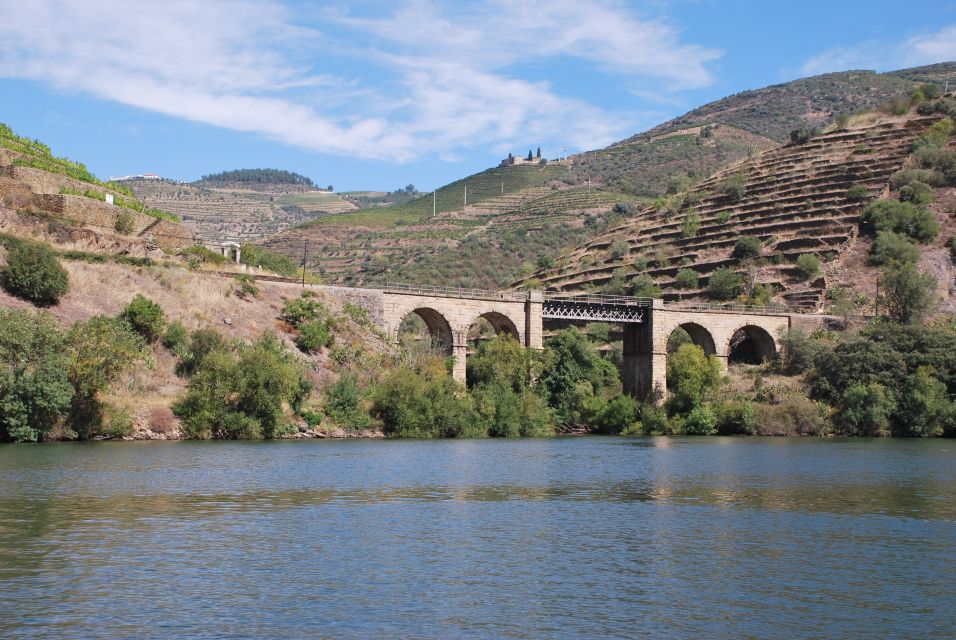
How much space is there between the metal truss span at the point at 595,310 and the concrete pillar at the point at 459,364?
21.6 ft

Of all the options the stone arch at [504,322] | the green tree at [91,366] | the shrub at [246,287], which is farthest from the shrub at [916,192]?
the green tree at [91,366]

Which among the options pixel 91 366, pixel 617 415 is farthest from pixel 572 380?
pixel 91 366

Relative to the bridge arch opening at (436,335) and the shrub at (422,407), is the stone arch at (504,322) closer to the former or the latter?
the bridge arch opening at (436,335)

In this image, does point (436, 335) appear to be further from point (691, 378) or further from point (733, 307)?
point (733, 307)

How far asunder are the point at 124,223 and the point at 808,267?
54727mm

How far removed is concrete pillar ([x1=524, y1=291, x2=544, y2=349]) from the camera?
222ft

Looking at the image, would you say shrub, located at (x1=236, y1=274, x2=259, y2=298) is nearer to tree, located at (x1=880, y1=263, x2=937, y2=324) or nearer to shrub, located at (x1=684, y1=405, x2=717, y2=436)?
shrub, located at (x1=684, y1=405, x2=717, y2=436)

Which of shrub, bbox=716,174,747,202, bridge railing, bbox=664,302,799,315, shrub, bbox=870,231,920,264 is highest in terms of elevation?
shrub, bbox=716,174,747,202

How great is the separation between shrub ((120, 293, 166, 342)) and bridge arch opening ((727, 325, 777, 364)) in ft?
139

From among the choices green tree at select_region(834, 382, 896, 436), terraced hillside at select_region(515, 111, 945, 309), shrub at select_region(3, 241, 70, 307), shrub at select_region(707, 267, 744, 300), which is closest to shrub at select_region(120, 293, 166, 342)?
shrub at select_region(3, 241, 70, 307)

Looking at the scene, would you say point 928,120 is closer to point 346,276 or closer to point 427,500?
point 346,276

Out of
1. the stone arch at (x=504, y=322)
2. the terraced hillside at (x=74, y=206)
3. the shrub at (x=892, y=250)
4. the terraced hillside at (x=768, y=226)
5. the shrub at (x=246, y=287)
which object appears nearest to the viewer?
the terraced hillside at (x=74, y=206)

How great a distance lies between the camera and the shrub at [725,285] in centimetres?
8553

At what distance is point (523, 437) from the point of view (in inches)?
2301
